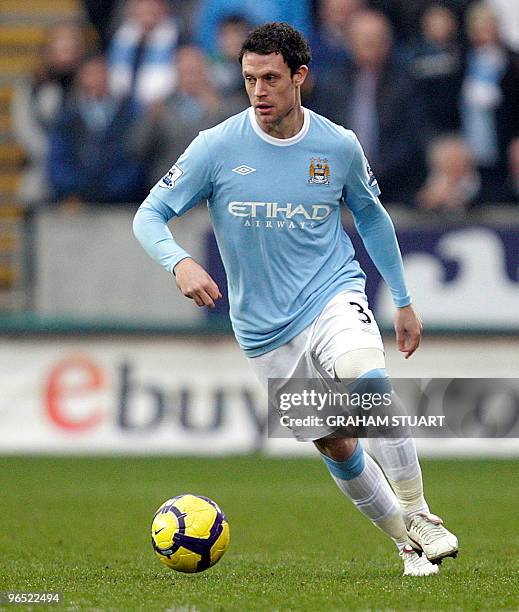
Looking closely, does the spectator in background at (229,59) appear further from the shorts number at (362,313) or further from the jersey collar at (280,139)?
the shorts number at (362,313)

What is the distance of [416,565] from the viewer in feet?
19.5

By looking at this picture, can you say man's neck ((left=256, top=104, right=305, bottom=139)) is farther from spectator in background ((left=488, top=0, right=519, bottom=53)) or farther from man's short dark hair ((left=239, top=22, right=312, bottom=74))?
spectator in background ((left=488, top=0, right=519, bottom=53))

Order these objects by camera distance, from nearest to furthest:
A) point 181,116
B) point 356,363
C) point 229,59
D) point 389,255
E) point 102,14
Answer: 1. point 356,363
2. point 389,255
3. point 181,116
4. point 229,59
5. point 102,14

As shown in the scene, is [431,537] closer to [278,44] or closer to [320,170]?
[320,170]

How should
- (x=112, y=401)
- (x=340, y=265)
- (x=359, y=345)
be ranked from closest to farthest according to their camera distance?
(x=359, y=345) < (x=340, y=265) < (x=112, y=401)

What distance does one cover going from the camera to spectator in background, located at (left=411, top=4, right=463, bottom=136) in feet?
46.6

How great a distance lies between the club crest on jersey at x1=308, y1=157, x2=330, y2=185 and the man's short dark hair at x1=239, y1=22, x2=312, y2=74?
0.43 meters

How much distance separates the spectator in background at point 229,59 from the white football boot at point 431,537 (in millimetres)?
8947

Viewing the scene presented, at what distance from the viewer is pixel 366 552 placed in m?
7.17

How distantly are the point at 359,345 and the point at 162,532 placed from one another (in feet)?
3.99

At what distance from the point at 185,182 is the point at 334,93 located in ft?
26.9

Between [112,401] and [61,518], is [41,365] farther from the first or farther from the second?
[61,518]

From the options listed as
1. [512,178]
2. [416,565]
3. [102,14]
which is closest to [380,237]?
[416,565]

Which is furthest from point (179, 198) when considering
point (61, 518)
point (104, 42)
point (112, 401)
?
point (104, 42)
